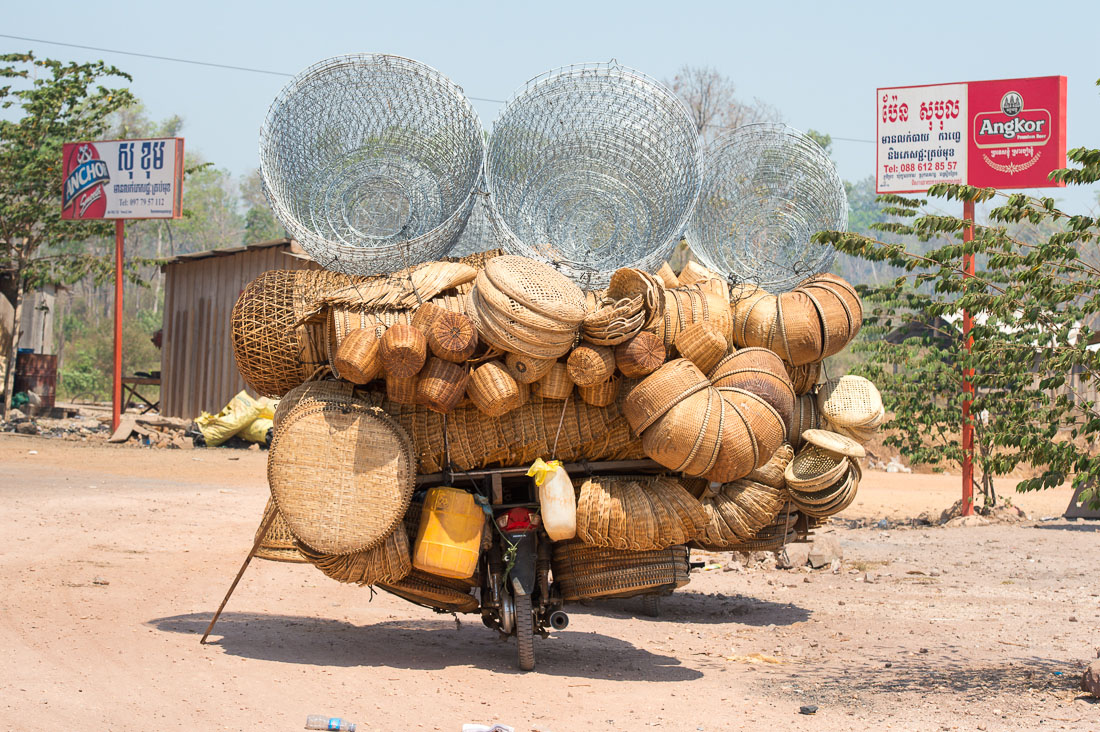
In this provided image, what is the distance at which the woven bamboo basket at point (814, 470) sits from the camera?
6977 millimetres

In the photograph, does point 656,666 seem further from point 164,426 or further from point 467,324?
point 164,426

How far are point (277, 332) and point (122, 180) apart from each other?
17092 millimetres

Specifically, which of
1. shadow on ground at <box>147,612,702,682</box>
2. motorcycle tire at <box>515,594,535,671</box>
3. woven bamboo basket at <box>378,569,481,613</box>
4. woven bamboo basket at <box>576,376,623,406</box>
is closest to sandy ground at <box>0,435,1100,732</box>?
shadow on ground at <box>147,612,702,682</box>

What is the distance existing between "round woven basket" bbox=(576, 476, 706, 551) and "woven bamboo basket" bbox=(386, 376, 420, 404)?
1.08m

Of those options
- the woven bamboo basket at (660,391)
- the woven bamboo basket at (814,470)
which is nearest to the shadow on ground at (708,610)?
the woven bamboo basket at (814,470)

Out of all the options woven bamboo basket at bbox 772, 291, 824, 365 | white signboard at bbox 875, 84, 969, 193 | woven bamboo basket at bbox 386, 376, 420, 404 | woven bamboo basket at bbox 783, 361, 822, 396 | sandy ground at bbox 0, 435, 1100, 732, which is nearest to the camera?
sandy ground at bbox 0, 435, 1100, 732

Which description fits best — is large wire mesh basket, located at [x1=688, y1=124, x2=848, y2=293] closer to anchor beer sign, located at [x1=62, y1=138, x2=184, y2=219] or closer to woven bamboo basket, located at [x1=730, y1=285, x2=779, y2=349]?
woven bamboo basket, located at [x1=730, y1=285, x2=779, y2=349]

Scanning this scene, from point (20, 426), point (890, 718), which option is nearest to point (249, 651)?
point (890, 718)

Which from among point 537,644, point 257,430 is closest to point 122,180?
point 257,430

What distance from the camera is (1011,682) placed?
6.32m

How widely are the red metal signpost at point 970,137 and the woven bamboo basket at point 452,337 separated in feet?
32.1

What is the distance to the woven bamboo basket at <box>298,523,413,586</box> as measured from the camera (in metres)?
6.02

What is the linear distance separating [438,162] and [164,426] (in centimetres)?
1586

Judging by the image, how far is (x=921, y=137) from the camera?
14859mm
